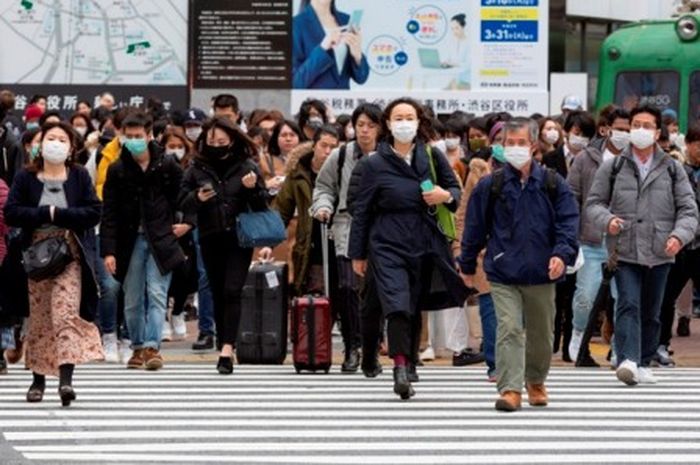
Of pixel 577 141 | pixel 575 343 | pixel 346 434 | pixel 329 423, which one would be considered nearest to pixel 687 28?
pixel 577 141

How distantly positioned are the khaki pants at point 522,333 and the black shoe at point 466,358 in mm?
3577

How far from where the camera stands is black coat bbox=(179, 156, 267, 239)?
17.5 metres

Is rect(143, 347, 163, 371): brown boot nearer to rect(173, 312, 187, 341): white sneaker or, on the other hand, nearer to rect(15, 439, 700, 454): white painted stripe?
rect(173, 312, 187, 341): white sneaker

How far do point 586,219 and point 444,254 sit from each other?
9.11 ft

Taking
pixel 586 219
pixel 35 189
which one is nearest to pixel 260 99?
pixel 586 219

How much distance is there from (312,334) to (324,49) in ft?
63.5

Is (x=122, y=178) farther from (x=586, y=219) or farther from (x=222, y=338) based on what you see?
(x=586, y=219)

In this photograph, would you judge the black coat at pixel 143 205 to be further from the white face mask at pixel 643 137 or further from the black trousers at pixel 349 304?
the white face mask at pixel 643 137

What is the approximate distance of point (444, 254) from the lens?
15.7 meters

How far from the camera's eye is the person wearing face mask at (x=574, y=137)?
1977cm

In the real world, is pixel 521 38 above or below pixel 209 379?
above

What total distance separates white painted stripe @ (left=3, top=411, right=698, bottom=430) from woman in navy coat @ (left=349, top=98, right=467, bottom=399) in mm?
1373

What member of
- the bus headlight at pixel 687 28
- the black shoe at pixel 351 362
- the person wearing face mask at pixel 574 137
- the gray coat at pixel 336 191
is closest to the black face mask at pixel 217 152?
the gray coat at pixel 336 191

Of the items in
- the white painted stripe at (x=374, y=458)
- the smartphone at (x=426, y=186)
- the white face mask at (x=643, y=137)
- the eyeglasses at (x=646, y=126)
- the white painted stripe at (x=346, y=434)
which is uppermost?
the eyeglasses at (x=646, y=126)
